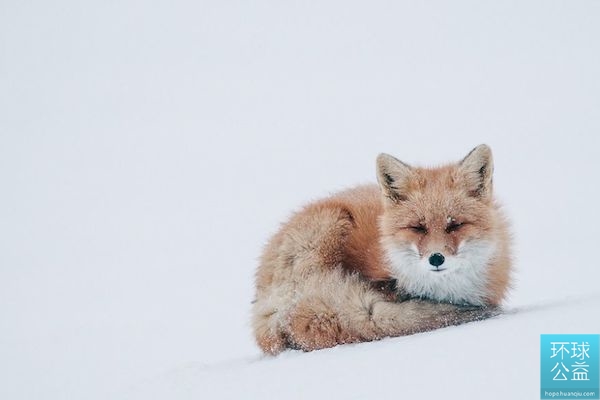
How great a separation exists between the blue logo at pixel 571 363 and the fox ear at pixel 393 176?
7.53 feet

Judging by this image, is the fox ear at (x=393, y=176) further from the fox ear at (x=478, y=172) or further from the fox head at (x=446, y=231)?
the fox ear at (x=478, y=172)

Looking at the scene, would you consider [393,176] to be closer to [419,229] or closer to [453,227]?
[419,229]

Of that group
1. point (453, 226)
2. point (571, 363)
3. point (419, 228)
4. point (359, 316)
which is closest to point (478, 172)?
point (453, 226)

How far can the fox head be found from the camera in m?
5.57

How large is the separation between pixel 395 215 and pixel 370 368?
6.28 feet

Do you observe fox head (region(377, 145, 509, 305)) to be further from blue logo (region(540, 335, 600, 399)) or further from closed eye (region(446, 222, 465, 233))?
blue logo (region(540, 335, 600, 399))

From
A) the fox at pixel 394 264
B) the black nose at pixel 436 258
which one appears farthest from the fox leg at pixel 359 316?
the black nose at pixel 436 258

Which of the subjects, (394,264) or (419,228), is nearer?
(419,228)

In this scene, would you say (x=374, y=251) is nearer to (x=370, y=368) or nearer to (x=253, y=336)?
(x=253, y=336)

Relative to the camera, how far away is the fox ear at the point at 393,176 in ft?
19.8

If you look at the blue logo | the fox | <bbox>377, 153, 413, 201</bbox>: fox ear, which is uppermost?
<bbox>377, 153, 413, 201</bbox>: fox ear

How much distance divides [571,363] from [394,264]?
2.12 meters

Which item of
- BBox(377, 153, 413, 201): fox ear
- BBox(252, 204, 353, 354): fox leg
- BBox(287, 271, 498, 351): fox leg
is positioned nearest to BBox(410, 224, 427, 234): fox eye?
BBox(377, 153, 413, 201): fox ear

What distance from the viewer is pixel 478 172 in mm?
5980
